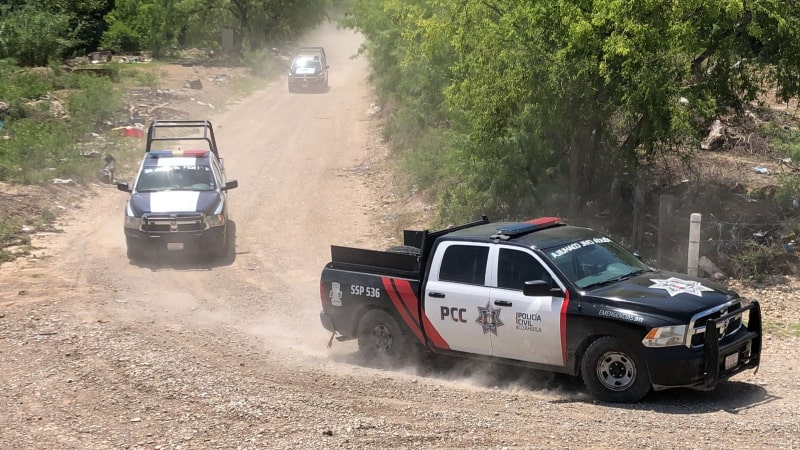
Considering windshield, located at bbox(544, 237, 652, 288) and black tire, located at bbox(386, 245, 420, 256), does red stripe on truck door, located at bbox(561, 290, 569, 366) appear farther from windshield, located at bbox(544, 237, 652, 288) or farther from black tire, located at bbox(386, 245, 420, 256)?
black tire, located at bbox(386, 245, 420, 256)

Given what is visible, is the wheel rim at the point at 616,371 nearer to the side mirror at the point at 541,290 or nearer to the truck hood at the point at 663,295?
the truck hood at the point at 663,295

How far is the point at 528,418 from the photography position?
8.68 meters

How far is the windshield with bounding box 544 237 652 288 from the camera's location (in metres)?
9.80

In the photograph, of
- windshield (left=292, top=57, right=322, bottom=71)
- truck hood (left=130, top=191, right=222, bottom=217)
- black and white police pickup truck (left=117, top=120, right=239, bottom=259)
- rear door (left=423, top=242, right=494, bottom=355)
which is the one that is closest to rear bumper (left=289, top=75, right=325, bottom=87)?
windshield (left=292, top=57, right=322, bottom=71)

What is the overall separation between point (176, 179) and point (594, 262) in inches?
427

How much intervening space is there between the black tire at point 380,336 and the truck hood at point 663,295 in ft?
8.41

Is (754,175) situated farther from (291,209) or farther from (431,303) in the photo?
(291,209)

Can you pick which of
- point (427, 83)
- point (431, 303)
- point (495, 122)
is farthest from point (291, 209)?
point (431, 303)

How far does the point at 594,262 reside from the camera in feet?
33.2

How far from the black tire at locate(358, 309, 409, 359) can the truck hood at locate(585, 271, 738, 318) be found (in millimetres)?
2564

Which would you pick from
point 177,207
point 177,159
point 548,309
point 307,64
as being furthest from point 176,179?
point 307,64

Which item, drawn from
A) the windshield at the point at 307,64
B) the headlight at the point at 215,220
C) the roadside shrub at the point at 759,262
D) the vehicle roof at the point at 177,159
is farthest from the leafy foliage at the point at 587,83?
the windshield at the point at 307,64

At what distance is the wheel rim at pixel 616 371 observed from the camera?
29.8ft

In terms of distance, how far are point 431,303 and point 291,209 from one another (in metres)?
13.0
